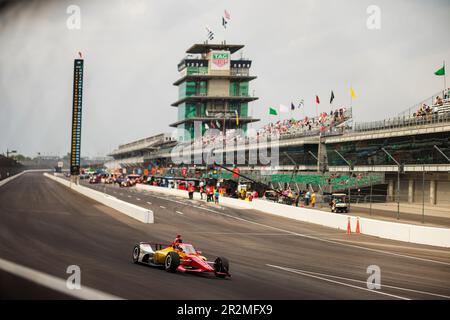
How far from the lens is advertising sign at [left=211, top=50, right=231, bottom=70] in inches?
5320

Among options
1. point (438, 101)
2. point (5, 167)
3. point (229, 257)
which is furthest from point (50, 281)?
point (5, 167)

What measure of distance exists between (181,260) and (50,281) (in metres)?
4.25

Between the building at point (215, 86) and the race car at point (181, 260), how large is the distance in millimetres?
116413

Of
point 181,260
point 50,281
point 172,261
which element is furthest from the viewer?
point 181,260

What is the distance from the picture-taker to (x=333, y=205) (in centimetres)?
4425

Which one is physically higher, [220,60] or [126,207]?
[220,60]

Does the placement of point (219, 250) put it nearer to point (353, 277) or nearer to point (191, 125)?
point (353, 277)

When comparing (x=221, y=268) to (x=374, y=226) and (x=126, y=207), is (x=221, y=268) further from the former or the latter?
(x=126, y=207)

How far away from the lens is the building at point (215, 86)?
135 meters

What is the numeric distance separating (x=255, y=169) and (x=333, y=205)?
29.8m

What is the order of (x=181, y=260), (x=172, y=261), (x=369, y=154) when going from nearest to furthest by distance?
(x=172, y=261)
(x=181, y=260)
(x=369, y=154)

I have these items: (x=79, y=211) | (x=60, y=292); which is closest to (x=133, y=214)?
(x=79, y=211)

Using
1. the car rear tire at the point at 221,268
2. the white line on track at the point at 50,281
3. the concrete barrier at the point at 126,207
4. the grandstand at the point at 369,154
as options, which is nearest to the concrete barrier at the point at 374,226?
the grandstand at the point at 369,154

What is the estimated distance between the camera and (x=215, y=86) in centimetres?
13725
